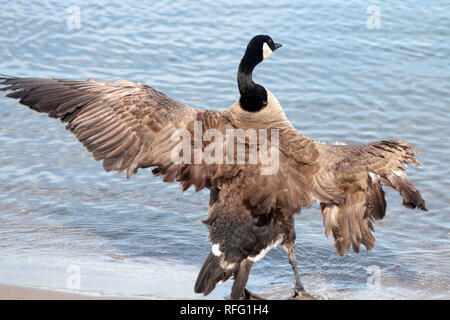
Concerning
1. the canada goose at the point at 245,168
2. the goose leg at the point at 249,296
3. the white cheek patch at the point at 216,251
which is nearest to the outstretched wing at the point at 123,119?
the canada goose at the point at 245,168

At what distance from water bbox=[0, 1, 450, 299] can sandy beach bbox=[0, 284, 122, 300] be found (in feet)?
0.73

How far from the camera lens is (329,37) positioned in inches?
484

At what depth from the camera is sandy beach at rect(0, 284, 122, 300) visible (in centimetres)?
524

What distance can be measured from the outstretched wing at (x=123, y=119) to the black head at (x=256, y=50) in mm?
683

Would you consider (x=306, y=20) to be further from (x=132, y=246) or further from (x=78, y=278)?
(x=78, y=278)

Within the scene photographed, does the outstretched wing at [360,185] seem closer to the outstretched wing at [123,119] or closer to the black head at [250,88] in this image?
the black head at [250,88]

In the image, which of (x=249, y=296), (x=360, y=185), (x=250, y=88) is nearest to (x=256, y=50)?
(x=250, y=88)

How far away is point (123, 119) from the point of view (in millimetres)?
5969

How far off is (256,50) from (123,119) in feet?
4.77

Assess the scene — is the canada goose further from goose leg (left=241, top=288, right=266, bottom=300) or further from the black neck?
goose leg (left=241, top=288, right=266, bottom=300)

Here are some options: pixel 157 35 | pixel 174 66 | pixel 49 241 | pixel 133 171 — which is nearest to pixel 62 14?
pixel 157 35

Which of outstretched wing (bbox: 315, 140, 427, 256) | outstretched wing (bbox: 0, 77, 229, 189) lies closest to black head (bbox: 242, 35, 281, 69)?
outstretched wing (bbox: 0, 77, 229, 189)

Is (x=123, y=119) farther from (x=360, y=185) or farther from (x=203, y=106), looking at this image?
(x=203, y=106)

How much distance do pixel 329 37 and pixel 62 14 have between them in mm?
5290
